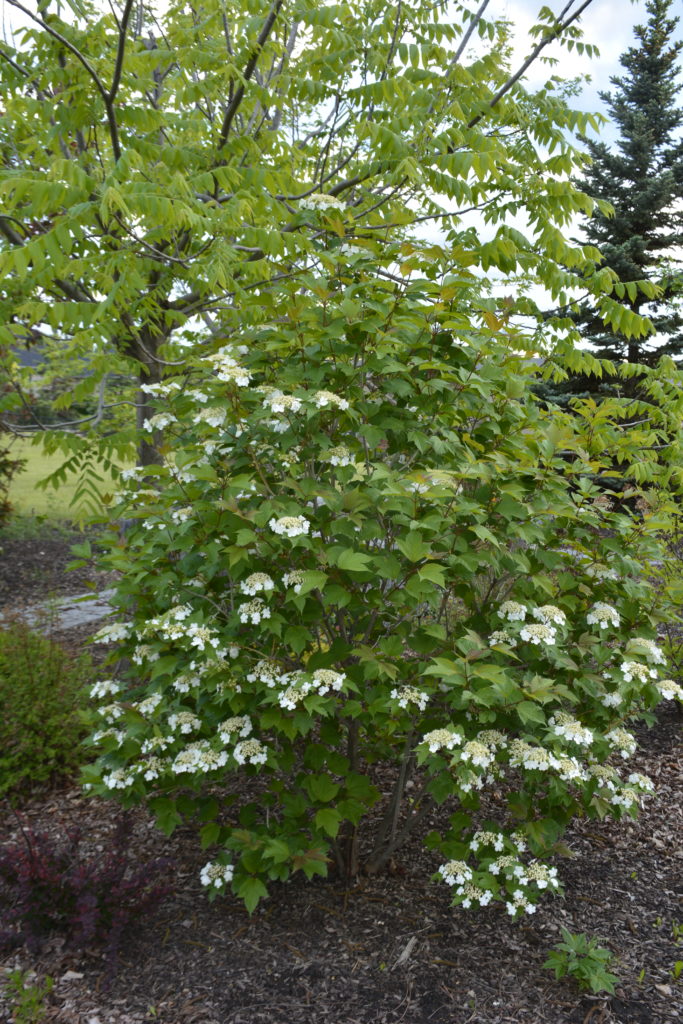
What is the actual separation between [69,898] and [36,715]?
150cm

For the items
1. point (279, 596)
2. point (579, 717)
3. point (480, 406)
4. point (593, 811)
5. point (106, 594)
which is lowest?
point (106, 594)

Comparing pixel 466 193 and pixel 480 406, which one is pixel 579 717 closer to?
pixel 480 406

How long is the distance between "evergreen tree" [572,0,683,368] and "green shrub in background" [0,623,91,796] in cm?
1216

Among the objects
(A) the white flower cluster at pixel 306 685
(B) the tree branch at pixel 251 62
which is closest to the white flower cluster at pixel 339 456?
(A) the white flower cluster at pixel 306 685

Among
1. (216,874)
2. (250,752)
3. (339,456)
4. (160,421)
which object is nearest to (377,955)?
(216,874)

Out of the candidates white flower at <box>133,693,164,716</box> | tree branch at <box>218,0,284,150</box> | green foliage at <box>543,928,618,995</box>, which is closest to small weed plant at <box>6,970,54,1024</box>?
white flower at <box>133,693,164,716</box>

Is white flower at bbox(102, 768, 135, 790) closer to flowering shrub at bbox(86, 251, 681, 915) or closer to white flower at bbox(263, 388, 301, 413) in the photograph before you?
flowering shrub at bbox(86, 251, 681, 915)

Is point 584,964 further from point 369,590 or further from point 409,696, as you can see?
point 369,590

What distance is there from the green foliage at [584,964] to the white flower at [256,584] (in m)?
1.74

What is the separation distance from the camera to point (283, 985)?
2727 mm

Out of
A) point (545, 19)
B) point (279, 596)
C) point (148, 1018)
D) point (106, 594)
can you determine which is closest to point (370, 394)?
point (279, 596)

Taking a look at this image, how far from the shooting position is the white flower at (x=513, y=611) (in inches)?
104

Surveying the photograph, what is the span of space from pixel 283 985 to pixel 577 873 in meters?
1.59

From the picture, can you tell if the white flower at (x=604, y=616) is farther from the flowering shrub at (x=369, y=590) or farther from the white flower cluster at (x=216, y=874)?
the white flower cluster at (x=216, y=874)
